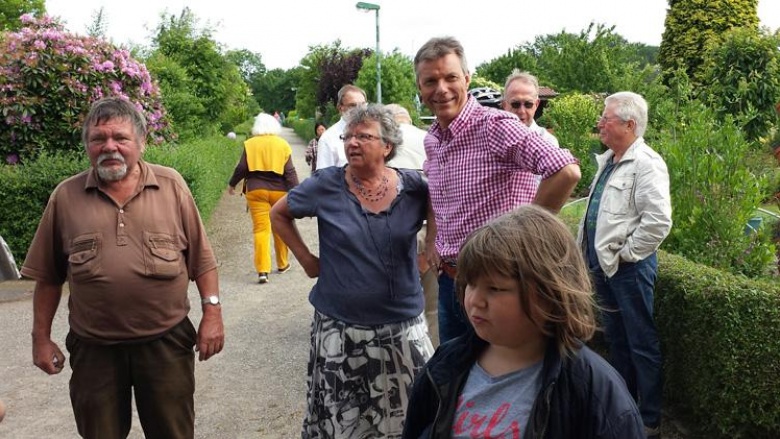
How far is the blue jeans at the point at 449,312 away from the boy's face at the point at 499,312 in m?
1.43

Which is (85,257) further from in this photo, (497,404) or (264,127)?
(264,127)

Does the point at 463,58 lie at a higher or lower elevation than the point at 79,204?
higher

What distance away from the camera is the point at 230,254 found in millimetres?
9883

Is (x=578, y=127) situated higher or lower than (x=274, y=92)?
lower

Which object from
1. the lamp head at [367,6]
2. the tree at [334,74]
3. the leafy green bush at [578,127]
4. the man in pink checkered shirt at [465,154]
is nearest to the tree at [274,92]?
the tree at [334,74]

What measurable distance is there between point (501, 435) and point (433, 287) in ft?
9.46

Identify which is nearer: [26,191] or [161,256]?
[161,256]

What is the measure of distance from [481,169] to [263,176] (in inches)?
219

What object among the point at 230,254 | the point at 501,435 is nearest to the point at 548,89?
the point at 230,254

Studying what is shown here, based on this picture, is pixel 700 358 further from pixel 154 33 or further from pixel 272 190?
pixel 154 33

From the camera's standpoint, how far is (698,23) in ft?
66.1

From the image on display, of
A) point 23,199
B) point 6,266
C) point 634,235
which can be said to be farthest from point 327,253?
point 23,199

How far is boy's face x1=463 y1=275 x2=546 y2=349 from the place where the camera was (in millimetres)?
1629

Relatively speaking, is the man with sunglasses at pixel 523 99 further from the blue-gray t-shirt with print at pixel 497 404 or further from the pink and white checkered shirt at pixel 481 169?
the blue-gray t-shirt with print at pixel 497 404
